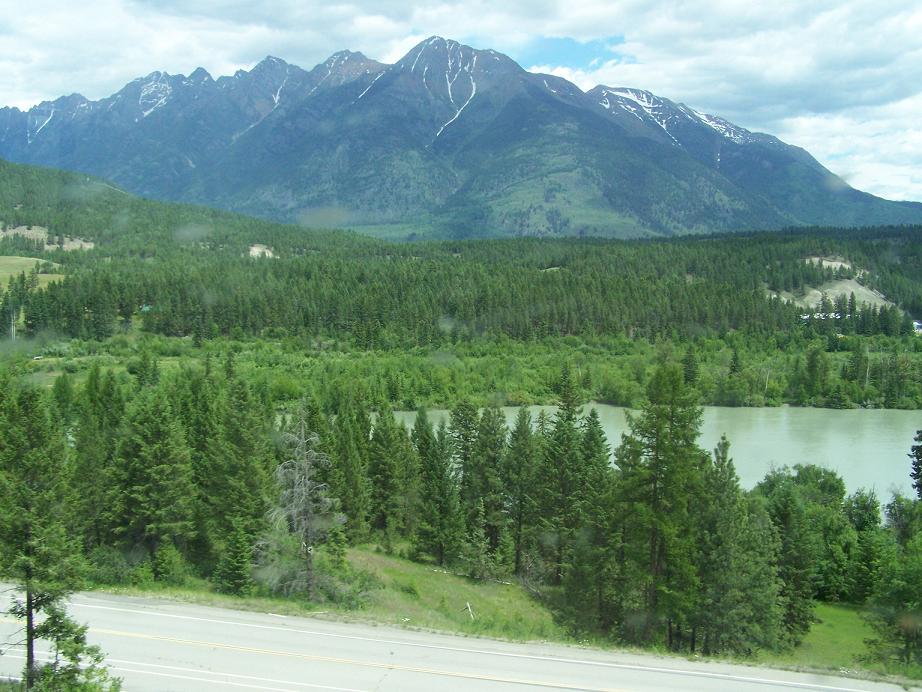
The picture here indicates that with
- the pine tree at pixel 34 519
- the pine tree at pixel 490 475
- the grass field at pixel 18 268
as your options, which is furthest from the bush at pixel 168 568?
the grass field at pixel 18 268

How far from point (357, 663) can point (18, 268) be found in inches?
6415

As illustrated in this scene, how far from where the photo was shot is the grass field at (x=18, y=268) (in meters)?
140

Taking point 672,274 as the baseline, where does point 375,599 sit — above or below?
below

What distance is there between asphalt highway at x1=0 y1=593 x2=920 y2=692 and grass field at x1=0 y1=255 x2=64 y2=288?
435ft

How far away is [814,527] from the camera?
131ft

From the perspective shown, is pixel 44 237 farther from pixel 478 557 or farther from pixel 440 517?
pixel 478 557

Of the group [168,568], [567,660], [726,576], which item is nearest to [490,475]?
[726,576]

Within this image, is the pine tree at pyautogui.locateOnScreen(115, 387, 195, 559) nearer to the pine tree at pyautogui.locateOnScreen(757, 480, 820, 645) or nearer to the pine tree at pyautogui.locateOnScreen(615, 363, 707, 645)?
the pine tree at pyautogui.locateOnScreen(615, 363, 707, 645)

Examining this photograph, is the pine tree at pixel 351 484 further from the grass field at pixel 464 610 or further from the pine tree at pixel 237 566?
the pine tree at pixel 237 566

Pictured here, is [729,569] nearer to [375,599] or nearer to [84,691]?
[375,599]

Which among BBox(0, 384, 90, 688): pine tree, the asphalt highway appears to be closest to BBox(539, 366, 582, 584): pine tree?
the asphalt highway

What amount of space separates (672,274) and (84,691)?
15235 centimetres

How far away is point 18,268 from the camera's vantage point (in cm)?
15400

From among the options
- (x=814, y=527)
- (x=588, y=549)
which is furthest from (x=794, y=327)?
(x=588, y=549)
